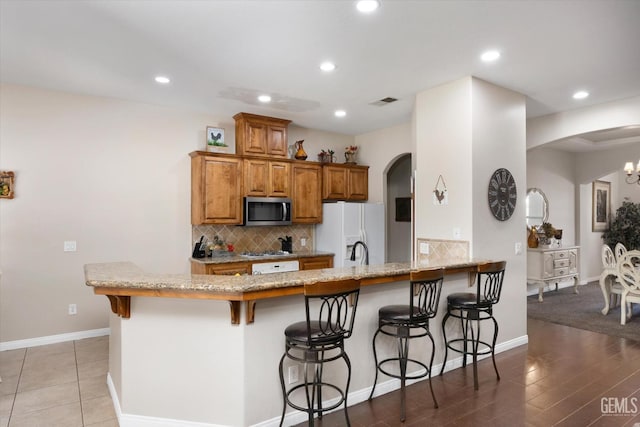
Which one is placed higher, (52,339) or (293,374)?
(293,374)

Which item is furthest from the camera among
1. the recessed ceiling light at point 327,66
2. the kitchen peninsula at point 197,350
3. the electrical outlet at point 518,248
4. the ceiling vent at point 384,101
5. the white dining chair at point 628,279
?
the white dining chair at point 628,279

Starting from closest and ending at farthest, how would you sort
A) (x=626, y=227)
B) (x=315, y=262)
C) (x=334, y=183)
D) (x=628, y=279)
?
(x=628, y=279)
(x=315, y=262)
(x=334, y=183)
(x=626, y=227)

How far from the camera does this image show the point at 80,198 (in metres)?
4.45

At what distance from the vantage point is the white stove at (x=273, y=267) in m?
4.92

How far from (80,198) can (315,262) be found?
10.2 ft

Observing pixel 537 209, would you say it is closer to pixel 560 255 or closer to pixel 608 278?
pixel 560 255

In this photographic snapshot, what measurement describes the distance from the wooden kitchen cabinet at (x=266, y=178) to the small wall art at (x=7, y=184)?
255 cm

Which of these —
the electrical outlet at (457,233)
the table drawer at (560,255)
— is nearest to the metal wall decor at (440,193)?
the electrical outlet at (457,233)

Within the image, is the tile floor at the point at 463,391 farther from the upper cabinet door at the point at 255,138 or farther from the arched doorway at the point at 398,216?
the arched doorway at the point at 398,216

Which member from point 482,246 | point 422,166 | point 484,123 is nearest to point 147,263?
point 422,166

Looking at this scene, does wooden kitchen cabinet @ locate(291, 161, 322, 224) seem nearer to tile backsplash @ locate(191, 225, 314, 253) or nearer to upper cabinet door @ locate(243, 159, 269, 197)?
tile backsplash @ locate(191, 225, 314, 253)

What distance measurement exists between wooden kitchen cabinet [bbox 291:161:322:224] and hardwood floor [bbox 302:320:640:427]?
119 inches

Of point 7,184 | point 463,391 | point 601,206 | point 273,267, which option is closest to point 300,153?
point 273,267

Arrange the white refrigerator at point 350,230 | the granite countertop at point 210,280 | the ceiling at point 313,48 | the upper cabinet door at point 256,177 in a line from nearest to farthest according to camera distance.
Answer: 1. the granite countertop at point 210,280
2. the ceiling at point 313,48
3. the upper cabinet door at point 256,177
4. the white refrigerator at point 350,230
